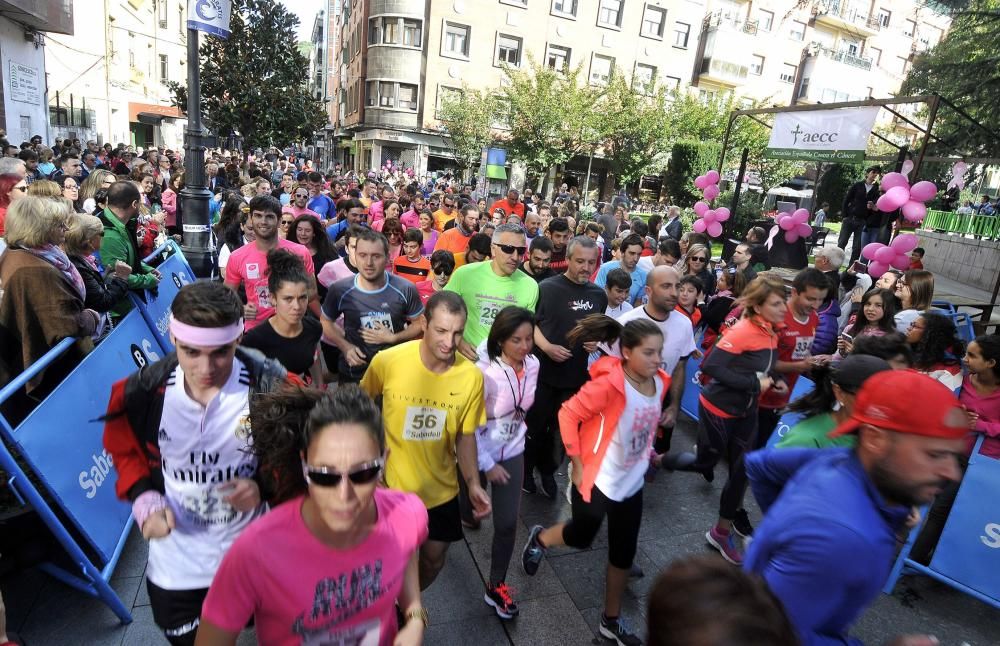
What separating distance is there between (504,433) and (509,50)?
36.9 m

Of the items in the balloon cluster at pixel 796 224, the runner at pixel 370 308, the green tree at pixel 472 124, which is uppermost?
the green tree at pixel 472 124

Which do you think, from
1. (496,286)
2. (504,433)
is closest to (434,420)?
(504,433)

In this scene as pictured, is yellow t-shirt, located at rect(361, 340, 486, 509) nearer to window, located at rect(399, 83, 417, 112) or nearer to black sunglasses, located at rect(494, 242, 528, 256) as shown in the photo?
black sunglasses, located at rect(494, 242, 528, 256)

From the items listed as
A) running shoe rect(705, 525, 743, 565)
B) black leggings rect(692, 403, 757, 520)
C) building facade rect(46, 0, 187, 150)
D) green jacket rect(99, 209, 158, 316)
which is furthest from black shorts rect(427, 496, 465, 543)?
building facade rect(46, 0, 187, 150)

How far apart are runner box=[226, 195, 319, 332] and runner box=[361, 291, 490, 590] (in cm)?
192

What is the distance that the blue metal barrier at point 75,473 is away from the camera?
2.81m

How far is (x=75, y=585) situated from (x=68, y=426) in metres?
0.83

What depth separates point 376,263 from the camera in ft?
13.4

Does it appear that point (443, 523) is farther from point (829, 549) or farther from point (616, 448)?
point (829, 549)

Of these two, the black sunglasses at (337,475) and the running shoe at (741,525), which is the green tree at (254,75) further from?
the black sunglasses at (337,475)

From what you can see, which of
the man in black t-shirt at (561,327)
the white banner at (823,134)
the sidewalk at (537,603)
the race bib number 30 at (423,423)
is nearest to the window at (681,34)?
the white banner at (823,134)

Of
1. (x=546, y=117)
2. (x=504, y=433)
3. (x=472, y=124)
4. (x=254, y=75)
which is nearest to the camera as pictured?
(x=504, y=433)

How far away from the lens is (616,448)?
3102mm

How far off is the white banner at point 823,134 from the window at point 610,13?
2886cm
